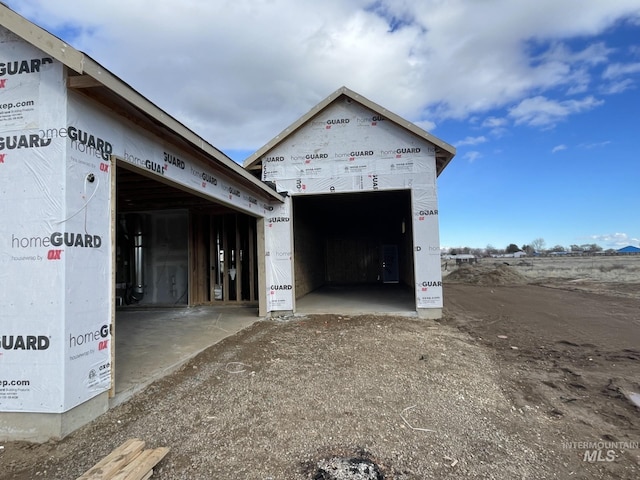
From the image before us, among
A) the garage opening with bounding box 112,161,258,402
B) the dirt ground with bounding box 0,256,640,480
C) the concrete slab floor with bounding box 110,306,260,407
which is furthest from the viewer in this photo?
the garage opening with bounding box 112,161,258,402

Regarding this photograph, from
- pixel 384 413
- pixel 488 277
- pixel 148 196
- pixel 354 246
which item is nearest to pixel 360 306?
pixel 148 196

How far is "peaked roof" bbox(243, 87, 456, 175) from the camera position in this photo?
28.3ft

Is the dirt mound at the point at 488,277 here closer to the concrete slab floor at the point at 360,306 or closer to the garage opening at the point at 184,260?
the concrete slab floor at the point at 360,306

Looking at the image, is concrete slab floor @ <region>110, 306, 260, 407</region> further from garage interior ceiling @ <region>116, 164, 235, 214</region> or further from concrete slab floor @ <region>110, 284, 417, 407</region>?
garage interior ceiling @ <region>116, 164, 235, 214</region>

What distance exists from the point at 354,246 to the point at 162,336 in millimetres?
13897

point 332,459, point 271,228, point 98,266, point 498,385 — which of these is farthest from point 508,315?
point 98,266

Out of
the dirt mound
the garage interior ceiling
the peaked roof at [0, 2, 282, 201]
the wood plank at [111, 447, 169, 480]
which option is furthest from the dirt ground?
the dirt mound

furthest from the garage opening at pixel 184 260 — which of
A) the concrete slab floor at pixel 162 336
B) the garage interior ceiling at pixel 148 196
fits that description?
the concrete slab floor at pixel 162 336

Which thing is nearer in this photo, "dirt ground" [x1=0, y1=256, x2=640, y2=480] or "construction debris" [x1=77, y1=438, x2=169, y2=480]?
"construction debris" [x1=77, y1=438, x2=169, y2=480]

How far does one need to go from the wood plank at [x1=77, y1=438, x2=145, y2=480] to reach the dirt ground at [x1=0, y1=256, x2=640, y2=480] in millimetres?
205

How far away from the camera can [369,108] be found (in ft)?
29.5

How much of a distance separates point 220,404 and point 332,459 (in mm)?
1597

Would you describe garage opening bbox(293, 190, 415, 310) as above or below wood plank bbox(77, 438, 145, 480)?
above

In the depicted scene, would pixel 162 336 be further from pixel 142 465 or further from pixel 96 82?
pixel 96 82
